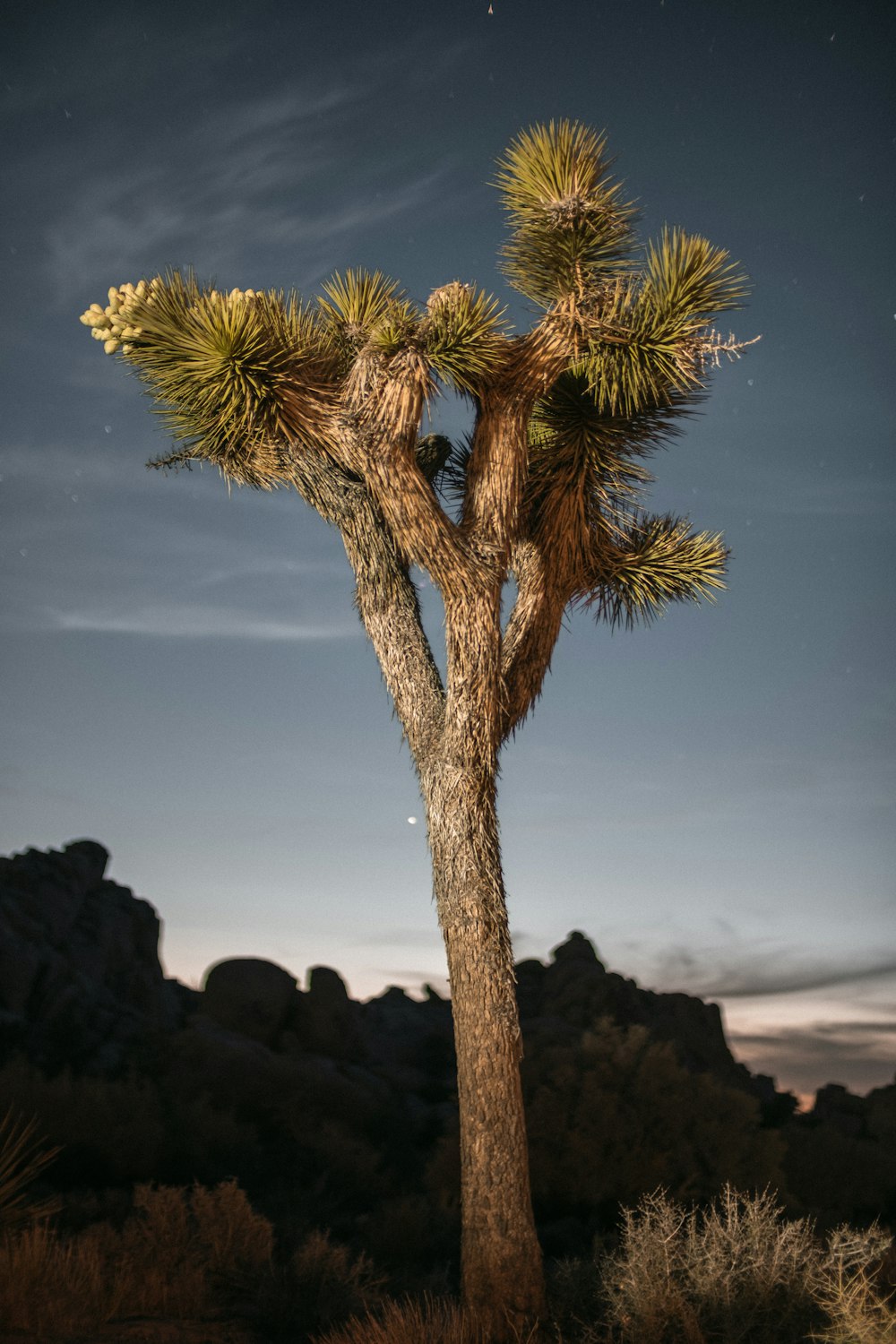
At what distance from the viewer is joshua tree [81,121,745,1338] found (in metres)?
7.85

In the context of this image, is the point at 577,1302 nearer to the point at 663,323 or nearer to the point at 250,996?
the point at 663,323

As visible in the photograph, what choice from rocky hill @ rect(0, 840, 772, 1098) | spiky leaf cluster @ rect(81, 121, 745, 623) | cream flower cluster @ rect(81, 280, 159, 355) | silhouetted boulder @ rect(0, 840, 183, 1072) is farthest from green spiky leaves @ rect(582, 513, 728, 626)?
silhouetted boulder @ rect(0, 840, 183, 1072)

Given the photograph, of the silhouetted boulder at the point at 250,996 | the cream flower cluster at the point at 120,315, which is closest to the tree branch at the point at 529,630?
the cream flower cluster at the point at 120,315

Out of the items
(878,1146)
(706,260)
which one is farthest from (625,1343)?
(878,1146)

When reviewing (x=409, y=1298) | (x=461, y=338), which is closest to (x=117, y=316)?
(x=461, y=338)

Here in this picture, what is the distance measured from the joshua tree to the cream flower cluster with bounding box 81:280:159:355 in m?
0.02

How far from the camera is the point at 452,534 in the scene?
Result: 8.46 m

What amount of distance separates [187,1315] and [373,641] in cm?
528

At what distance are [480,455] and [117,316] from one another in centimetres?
324

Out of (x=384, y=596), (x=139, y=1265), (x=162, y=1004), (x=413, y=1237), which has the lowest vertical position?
(x=413, y=1237)

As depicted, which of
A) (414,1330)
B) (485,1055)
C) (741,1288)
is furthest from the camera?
(485,1055)

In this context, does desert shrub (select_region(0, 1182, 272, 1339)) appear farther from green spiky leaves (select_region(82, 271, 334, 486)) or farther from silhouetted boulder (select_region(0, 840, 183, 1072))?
silhouetted boulder (select_region(0, 840, 183, 1072))

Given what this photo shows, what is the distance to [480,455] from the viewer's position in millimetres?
9227

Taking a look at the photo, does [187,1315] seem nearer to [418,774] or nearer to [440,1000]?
[418,774]
